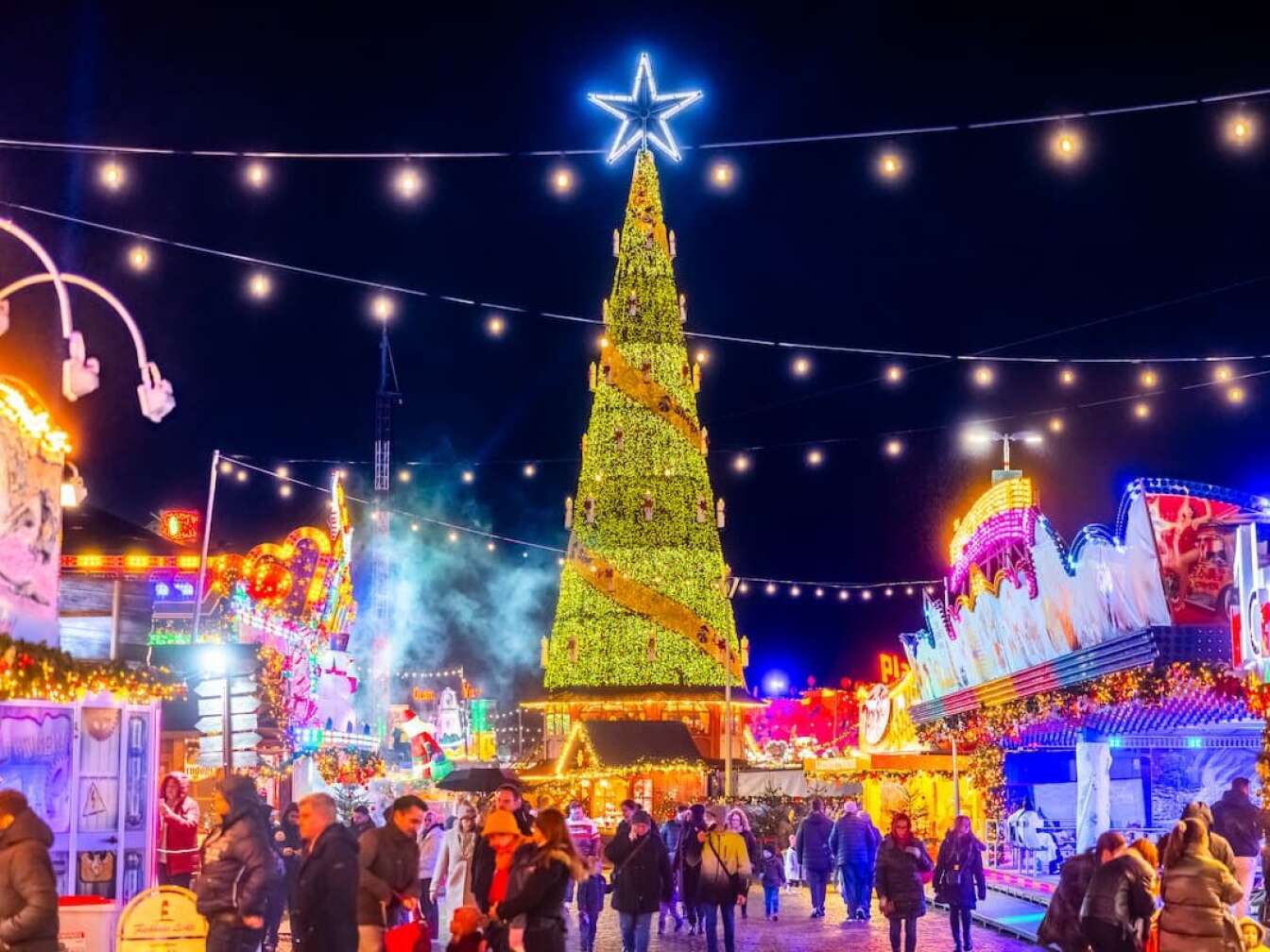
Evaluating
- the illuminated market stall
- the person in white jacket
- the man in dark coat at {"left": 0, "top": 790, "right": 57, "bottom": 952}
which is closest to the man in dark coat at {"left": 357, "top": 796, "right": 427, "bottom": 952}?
the man in dark coat at {"left": 0, "top": 790, "right": 57, "bottom": 952}

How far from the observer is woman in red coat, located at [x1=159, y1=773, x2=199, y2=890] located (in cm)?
1691

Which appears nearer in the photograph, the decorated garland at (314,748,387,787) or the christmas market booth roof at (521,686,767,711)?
the decorated garland at (314,748,387,787)

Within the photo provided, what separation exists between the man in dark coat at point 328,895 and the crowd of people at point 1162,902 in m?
4.38

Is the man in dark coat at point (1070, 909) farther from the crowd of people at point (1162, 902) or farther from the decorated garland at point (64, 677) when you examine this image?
the decorated garland at point (64, 677)

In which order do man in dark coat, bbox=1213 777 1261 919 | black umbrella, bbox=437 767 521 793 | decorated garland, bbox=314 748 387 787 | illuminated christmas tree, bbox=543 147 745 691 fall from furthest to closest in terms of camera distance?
illuminated christmas tree, bbox=543 147 745 691
decorated garland, bbox=314 748 387 787
black umbrella, bbox=437 767 521 793
man in dark coat, bbox=1213 777 1261 919

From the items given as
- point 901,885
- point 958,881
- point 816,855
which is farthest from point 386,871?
point 816,855

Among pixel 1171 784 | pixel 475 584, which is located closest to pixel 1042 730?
pixel 1171 784

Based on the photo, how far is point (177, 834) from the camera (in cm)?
1708

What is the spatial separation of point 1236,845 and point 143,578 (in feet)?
42.6

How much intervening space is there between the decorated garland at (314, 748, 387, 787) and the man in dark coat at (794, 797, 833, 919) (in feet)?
52.8

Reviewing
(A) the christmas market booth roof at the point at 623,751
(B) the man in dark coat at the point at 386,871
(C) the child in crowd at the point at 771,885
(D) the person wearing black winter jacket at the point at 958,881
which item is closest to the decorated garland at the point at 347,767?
(A) the christmas market booth roof at the point at 623,751

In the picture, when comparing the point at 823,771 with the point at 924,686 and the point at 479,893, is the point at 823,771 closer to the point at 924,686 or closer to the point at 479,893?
the point at 924,686

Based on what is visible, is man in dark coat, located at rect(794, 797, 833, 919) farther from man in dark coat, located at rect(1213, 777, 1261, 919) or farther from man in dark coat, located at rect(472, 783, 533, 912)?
man in dark coat, located at rect(472, 783, 533, 912)

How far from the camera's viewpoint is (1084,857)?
1152cm
